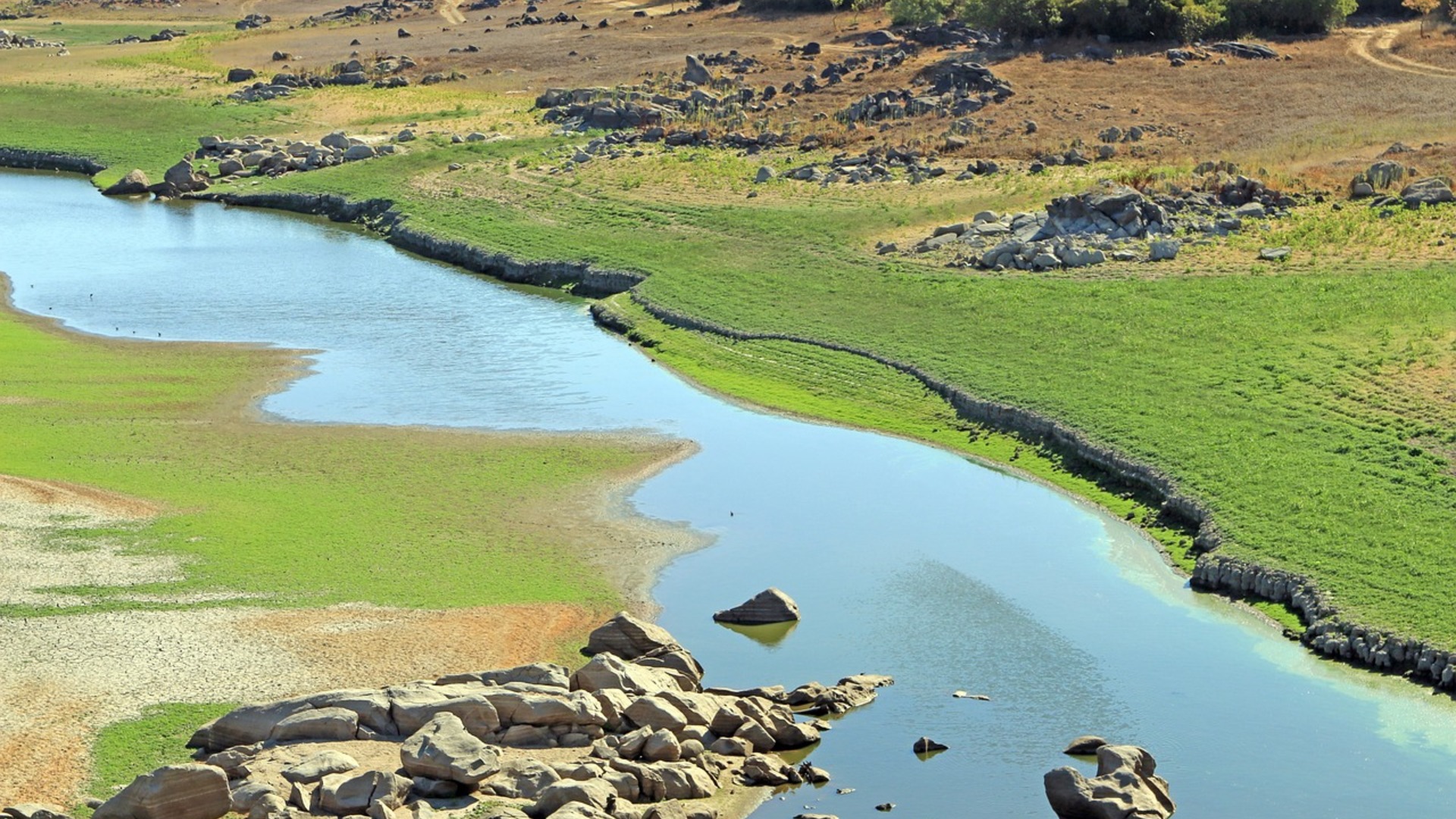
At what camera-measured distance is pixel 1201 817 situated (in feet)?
75.1

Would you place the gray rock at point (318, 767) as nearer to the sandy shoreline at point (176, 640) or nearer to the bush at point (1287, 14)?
the sandy shoreline at point (176, 640)

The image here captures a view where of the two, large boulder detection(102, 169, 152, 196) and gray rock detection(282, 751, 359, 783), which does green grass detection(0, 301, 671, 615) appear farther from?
large boulder detection(102, 169, 152, 196)

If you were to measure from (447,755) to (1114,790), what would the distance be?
26.0 feet

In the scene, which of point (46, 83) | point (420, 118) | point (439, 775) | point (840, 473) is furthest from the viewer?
point (46, 83)

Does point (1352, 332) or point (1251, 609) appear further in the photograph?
point (1352, 332)

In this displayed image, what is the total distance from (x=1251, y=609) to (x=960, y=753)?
283 inches

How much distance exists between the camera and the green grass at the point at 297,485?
Answer: 30609mm

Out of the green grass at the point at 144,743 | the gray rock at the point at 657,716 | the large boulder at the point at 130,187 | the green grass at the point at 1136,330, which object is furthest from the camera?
the large boulder at the point at 130,187

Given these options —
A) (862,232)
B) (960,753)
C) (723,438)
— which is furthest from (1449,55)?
(960,753)

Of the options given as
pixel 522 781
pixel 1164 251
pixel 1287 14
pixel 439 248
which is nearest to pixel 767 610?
pixel 522 781

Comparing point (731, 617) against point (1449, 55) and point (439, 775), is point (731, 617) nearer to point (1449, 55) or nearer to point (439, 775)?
point (439, 775)

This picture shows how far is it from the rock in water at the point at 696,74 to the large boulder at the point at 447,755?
6583cm

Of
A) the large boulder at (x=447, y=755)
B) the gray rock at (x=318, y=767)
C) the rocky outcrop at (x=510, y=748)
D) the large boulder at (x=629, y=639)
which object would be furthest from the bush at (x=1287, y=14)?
the gray rock at (x=318, y=767)

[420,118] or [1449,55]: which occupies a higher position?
[1449,55]
